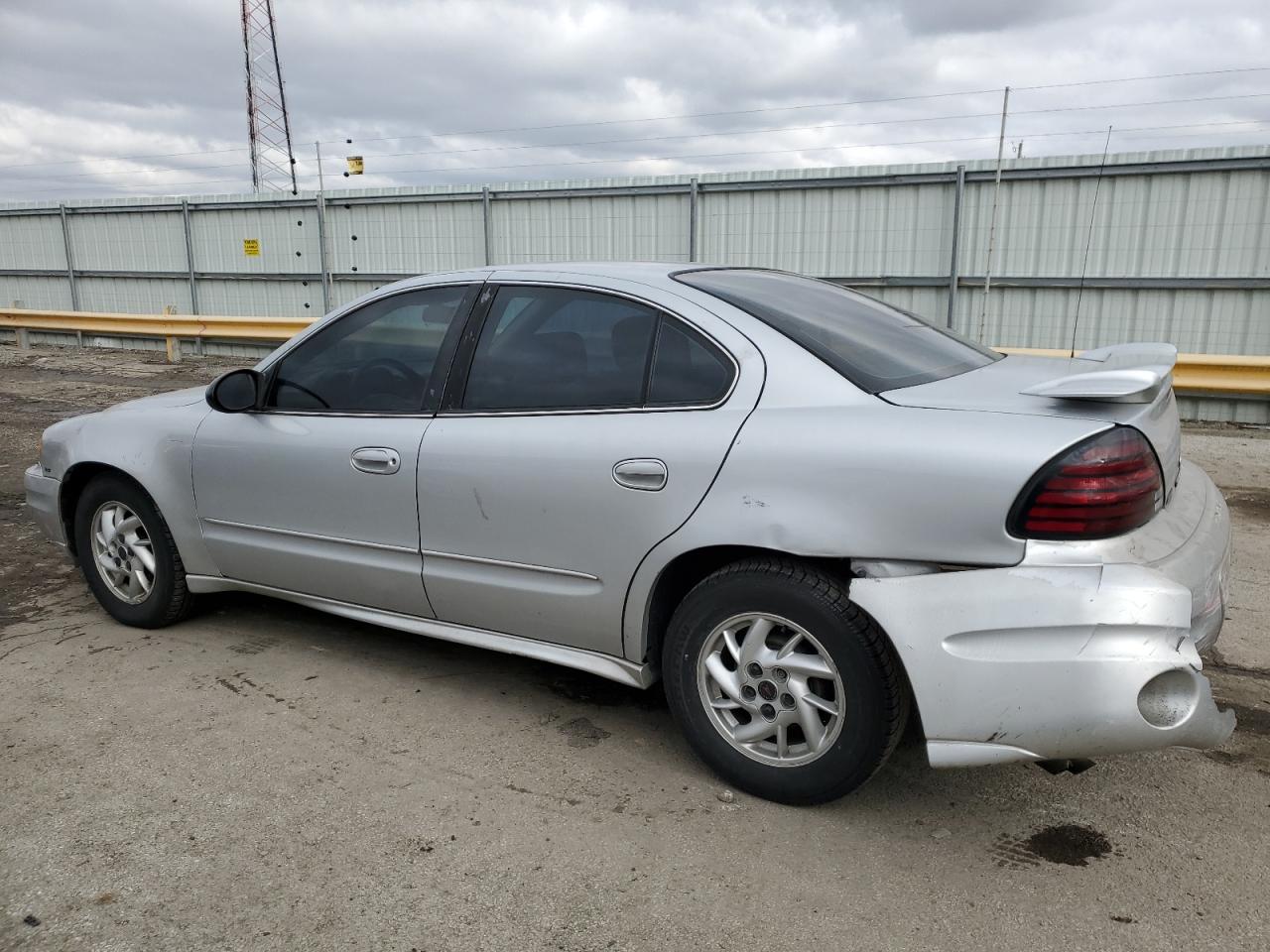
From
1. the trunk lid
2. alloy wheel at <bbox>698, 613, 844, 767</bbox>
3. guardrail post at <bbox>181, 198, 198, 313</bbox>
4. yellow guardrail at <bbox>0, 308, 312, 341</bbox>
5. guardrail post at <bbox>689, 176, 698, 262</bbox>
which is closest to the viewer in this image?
the trunk lid

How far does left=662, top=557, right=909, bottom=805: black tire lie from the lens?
250cm

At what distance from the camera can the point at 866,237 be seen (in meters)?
11.8

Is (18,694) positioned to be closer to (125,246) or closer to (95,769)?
(95,769)

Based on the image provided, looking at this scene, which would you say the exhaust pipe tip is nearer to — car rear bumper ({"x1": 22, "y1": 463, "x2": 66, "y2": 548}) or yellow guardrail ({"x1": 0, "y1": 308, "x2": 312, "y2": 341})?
car rear bumper ({"x1": 22, "y1": 463, "x2": 66, "y2": 548})

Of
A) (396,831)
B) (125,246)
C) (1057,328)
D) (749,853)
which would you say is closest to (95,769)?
(396,831)

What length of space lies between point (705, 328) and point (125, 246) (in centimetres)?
1820

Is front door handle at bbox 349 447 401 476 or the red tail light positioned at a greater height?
the red tail light

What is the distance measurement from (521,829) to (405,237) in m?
13.7

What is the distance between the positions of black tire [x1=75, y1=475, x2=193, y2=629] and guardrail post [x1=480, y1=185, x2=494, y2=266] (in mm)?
10542

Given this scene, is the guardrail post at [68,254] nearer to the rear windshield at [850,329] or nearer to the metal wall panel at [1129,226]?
the metal wall panel at [1129,226]

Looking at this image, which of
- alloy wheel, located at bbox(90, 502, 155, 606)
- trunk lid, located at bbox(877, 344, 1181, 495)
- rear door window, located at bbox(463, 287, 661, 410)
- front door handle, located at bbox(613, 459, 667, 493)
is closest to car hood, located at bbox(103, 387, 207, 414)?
alloy wheel, located at bbox(90, 502, 155, 606)

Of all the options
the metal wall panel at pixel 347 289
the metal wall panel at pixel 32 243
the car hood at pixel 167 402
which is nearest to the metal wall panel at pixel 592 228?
the metal wall panel at pixel 347 289

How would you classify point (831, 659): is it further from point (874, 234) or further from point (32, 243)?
point (32, 243)

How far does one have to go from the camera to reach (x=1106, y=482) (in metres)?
2.28
